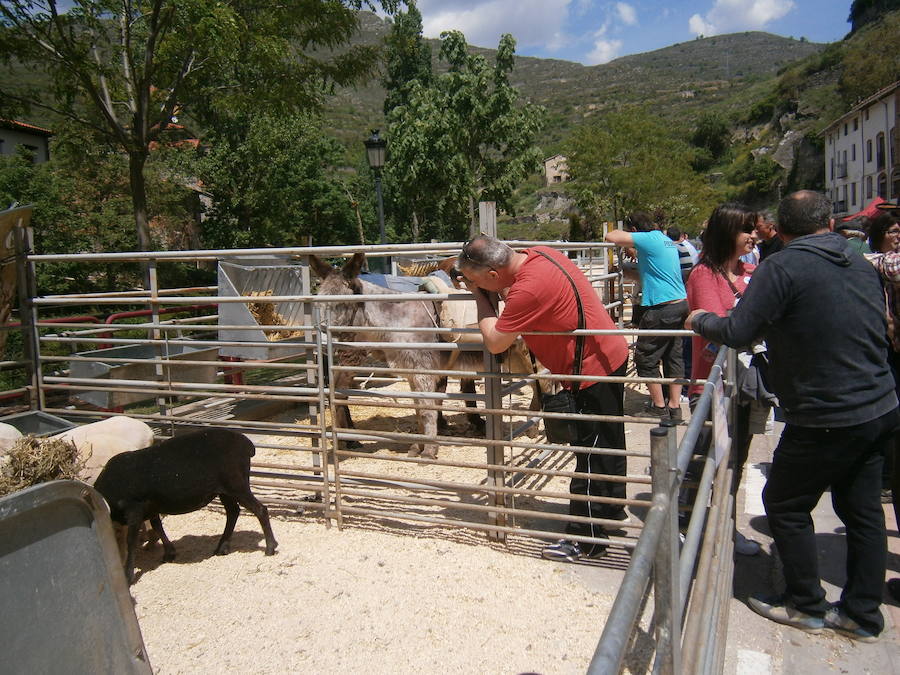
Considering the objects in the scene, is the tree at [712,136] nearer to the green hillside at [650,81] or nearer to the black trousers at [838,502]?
the green hillside at [650,81]

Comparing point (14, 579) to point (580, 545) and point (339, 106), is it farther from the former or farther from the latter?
point (339, 106)

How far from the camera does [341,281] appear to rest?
5.96 m

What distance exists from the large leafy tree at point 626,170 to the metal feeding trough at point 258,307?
24.6 m

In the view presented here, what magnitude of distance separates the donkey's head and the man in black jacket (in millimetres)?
3540

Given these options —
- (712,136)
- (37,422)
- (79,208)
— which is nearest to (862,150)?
(712,136)

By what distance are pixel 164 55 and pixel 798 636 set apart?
10165 millimetres

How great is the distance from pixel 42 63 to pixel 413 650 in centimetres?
1078

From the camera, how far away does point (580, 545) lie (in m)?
3.96

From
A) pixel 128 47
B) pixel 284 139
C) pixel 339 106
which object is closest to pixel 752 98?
pixel 339 106

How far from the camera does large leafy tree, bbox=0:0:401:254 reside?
935 centimetres

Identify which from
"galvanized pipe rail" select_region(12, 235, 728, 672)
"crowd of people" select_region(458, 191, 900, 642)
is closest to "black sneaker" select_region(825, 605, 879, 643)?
"crowd of people" select_region(458, 191, 900, 642)

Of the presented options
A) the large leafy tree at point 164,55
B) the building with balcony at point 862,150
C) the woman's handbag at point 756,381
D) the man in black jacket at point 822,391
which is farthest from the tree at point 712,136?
the man in black jacket at point 822,391

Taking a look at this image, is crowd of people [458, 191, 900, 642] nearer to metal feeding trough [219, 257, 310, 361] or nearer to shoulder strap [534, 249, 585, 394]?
shoulder strap [534, 249, 585, 394]

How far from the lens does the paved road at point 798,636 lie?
274 cm
